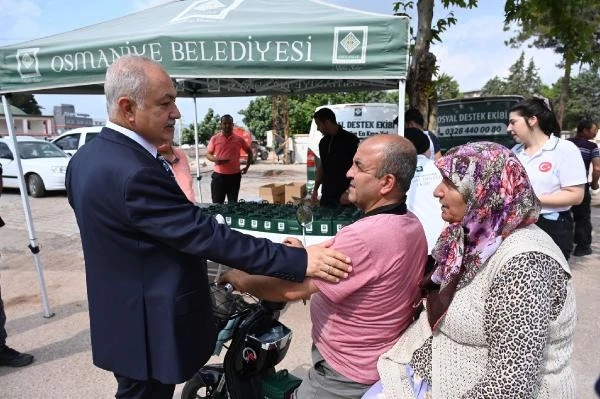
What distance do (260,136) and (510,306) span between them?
32.7m

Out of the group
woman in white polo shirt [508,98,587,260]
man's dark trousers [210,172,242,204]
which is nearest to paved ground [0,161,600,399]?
woman in white polo shirt [508,98,587,260]

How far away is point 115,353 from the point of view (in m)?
1.64

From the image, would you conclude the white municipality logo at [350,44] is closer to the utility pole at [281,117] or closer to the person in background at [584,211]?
the person in background at [584,211]

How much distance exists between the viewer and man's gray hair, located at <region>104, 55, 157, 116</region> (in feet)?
4.88

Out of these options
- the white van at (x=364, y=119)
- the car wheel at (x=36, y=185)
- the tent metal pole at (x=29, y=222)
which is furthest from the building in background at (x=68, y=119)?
the tent metal pole at (x=29, y=222)

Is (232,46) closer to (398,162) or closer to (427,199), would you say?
(398,162)

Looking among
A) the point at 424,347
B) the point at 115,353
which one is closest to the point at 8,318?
the point at 115,353

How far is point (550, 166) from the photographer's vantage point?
3287 millimetres

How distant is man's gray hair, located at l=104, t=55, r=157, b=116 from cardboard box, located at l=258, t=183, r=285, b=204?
5.53m

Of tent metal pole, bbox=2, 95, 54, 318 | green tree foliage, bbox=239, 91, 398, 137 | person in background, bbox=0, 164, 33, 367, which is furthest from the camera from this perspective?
green tree foliage, bbox=239, 91, 398, 137

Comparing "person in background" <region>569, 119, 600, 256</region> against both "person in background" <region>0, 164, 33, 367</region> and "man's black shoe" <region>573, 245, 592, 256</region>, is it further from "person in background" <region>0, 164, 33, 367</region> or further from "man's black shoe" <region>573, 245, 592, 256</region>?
"person in background" <region>0, 164, 33, 367</region>

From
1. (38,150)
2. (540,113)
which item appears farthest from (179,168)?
(38,150)

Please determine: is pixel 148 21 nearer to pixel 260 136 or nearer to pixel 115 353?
pixel 115 353

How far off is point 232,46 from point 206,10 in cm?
69
